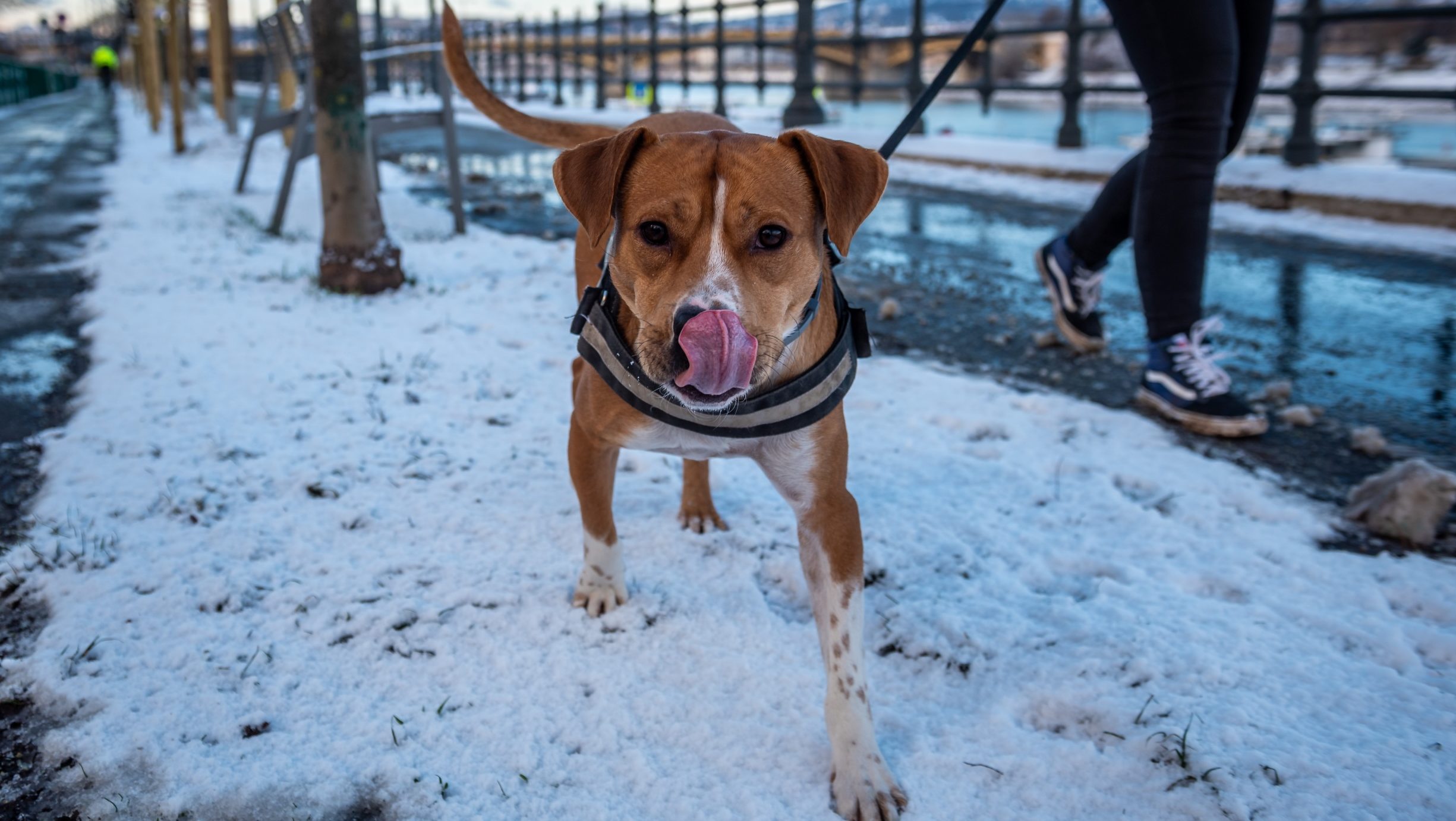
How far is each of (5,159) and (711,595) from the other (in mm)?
16913

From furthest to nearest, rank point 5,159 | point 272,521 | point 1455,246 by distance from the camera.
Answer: point 5,159 → point 1455,246 → point 272,521

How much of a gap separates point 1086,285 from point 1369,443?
1265 mm

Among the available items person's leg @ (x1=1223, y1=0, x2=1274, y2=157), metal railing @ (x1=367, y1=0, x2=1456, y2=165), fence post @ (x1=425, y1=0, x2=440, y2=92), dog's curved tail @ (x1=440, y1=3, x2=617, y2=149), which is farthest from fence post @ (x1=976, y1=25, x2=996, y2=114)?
fence post @ (x1=425, y1=0, x2=440, y2=92)

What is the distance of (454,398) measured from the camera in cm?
355

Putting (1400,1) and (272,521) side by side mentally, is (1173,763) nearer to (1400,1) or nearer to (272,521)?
(272,521)

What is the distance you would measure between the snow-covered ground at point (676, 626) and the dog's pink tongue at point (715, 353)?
29.0 inches

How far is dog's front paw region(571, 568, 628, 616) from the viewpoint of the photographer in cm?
226

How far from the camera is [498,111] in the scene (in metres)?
3.13

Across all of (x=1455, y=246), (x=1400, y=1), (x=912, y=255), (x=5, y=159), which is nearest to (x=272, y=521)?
(x=912, y=255)

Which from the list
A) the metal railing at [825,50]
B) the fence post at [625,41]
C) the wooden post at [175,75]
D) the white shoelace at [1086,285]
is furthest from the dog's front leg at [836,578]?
the fence post at [625,41]

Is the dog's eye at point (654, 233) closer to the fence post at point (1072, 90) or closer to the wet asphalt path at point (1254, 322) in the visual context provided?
the wet asphalt path at point (1254, 322)

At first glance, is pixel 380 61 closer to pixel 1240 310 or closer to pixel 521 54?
pixel 521 54

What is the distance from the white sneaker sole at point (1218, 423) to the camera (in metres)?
3.18

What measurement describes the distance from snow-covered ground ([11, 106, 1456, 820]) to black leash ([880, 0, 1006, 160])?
1040 millimetres
